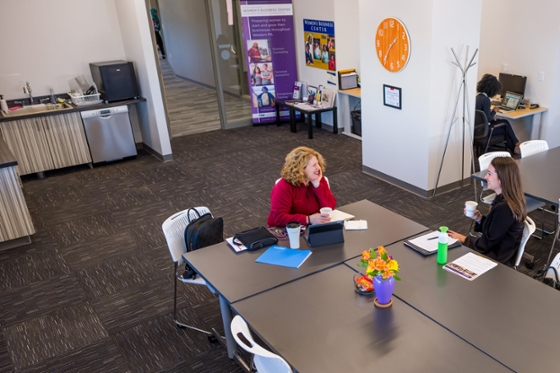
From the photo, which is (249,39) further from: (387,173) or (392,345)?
(392,345)

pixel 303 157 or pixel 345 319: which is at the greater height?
pixel 303 157

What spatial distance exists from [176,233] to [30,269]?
2.10 metres

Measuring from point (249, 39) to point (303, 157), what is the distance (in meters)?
5.43

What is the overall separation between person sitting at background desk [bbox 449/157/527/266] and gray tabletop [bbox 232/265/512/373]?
101 cm

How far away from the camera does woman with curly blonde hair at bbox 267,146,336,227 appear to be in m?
3.57

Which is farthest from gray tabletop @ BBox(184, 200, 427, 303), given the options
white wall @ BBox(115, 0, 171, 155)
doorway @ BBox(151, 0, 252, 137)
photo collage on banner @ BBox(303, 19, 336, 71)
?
doorway @ BBox(151, 0, 252, 137)

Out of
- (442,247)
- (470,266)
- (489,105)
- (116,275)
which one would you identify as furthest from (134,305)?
(489,105)

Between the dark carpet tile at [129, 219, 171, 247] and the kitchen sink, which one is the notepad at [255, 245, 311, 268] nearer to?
the dark carpet tile at [129, 219, 171, 247]

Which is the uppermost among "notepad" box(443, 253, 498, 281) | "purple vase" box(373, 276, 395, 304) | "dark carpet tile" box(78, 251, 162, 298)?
"purple vase" box(373, 276, 395, 304)

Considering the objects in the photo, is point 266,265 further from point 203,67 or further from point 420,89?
point 203,67

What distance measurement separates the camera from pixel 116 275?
4.44 m

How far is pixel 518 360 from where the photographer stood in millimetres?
2094

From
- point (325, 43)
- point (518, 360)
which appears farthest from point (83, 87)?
point (518, 360)

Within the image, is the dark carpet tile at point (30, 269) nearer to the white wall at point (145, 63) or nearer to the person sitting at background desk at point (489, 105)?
the white wall at point (145, 63)
